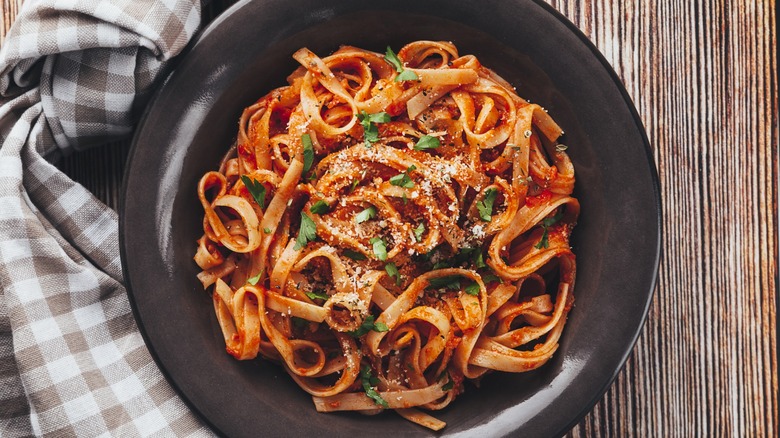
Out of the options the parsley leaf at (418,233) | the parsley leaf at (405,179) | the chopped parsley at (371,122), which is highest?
the chopped parsley at (371,122)

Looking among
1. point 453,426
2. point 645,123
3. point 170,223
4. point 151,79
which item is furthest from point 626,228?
point 151,79

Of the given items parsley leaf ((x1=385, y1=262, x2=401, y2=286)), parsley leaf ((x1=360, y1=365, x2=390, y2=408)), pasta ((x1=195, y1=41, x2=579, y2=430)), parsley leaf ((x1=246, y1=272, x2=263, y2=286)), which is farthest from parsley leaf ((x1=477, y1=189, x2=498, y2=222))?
parsley leaf ((x1=246, y1=272, x2=263, y2=286))

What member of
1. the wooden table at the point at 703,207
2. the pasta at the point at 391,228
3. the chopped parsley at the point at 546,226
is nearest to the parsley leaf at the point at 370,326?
the pasta at the point at 391,228

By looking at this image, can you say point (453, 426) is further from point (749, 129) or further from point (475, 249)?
point (749, 129)

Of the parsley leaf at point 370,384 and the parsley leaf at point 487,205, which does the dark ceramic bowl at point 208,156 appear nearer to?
the parsley leaf at point 370,384

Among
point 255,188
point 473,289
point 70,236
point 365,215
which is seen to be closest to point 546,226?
point 473,289

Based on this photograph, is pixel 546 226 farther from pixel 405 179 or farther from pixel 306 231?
pixel 306 231
